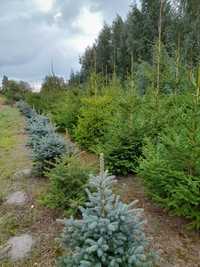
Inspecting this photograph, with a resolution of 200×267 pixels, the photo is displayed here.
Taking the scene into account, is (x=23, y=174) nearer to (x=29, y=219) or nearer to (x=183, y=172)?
(x=29, y=219)

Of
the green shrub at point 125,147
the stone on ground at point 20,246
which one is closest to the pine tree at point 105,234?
the stone on ground at point 20,246

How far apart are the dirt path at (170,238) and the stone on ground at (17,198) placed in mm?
1642

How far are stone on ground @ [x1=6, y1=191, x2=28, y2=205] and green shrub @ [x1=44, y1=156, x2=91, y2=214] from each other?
2.36 ft

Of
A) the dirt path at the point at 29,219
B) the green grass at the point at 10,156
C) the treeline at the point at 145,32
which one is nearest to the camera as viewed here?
the dirt path at the point at 29,219

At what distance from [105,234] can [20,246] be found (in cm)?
159

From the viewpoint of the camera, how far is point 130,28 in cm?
2477

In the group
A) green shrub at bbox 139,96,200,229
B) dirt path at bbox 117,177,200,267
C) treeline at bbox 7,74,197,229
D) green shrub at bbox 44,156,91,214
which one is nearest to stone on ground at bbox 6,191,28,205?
green shrub at bbox 44,156,91,214

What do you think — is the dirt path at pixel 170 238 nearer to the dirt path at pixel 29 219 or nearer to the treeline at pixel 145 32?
the dirt path at pixel 29 219

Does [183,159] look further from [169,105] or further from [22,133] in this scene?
[22,133]

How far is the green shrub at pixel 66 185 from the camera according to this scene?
3.78m

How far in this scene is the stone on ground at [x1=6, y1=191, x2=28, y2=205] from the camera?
14.6 feet

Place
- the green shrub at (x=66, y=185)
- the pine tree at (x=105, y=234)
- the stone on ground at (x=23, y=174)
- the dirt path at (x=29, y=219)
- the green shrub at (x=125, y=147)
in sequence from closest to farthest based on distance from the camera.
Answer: the pine tree at (x=105, y=234) → the dirt path at (x=29, y=219) → the green shrub at (x=66, y=185) → the green shrub at (x=125, y=147) → the stone on ground at (x=23, y=174)

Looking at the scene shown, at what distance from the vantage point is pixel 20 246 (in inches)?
128

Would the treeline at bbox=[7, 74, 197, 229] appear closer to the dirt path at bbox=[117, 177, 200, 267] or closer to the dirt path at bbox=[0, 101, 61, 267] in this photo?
the dirt path at bbox=[117, 177, 200, 267]
